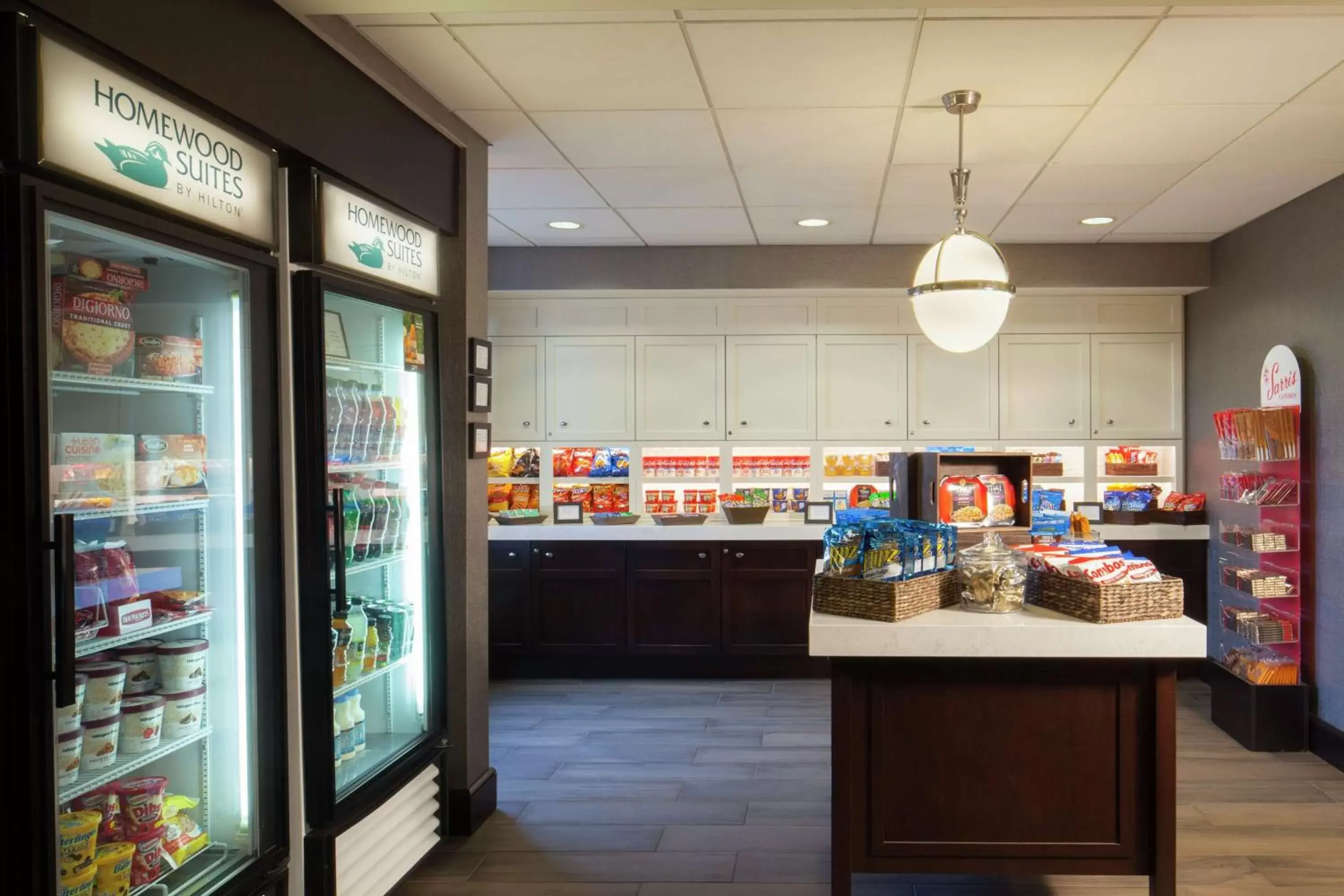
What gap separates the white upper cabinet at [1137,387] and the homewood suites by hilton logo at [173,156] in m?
5.91

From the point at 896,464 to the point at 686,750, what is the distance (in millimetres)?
1811

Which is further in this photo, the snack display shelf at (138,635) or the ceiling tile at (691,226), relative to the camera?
the ceiling tile at (691,226)

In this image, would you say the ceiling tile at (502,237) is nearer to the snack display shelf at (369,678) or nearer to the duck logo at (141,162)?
the snack display shelf at (369,678)

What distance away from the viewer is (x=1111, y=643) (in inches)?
108

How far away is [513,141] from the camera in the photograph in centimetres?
415

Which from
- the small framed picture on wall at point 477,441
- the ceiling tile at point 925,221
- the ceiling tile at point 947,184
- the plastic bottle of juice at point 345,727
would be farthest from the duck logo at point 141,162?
the ceiling tile at point 925,221

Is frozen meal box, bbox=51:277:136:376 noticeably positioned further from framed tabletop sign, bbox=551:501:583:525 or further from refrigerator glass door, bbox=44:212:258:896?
framed tabletop sign, bbox=551:501:583:525

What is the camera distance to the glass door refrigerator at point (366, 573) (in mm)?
2750

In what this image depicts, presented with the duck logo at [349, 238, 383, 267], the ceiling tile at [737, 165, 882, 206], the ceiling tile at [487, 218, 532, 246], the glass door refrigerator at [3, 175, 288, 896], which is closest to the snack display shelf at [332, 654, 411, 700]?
the glass door refrigerator at [3, 175, 288, 896]

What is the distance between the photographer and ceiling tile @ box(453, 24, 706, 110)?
300 cm

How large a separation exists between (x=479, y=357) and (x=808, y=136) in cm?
164

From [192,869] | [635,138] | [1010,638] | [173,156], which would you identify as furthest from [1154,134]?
[192,869]

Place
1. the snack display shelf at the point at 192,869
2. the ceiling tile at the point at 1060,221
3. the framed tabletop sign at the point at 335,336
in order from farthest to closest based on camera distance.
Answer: the ceiling tile at the point at 1060,221
the framed tabletop sign at the point at 335,336
the snack display shelf at the point at 192,869

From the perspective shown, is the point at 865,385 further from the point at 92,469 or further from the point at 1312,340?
the point at 92,469
